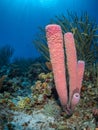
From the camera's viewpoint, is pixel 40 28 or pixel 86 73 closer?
pixel 86 73

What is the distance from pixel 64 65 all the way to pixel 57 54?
218mm

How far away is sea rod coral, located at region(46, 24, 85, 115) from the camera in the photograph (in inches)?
106

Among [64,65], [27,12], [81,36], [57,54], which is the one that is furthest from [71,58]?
[27,12]

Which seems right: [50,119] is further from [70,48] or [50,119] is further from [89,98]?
[70,48]

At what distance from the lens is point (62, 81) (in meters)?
2.92

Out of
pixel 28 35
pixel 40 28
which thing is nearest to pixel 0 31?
pixel 28 35

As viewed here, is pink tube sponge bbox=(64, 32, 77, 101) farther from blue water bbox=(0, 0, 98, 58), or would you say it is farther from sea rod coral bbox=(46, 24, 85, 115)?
blue water bbox=(0, 0, 98, 58)

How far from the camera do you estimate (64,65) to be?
2.91 metres

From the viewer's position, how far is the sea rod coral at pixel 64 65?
8.85ft

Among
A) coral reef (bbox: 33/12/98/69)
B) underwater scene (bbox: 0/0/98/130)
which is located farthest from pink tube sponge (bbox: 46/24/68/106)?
coral reef (bbox: 33/12/98/69)

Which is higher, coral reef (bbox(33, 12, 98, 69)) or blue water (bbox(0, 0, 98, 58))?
coral reef (bbox(33, 12, 98, 69))

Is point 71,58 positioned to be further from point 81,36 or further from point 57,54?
→ point 81,36

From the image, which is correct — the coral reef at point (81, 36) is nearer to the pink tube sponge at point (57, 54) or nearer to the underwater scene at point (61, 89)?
the underwater scene at point (61, 89)

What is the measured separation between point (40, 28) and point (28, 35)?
42.0 metres
